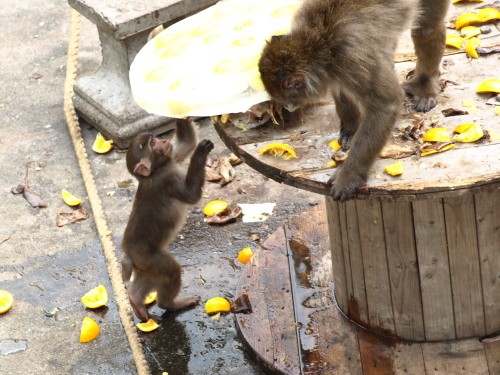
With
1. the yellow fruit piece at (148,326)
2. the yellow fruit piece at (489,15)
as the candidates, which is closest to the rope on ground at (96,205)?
the yellow fruit piece at (148,326)

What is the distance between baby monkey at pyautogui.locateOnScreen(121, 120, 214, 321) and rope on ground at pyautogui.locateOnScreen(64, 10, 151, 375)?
0.64 ft

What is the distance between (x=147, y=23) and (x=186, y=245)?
74.0 inches

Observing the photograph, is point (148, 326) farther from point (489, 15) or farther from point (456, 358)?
point (489, 15)

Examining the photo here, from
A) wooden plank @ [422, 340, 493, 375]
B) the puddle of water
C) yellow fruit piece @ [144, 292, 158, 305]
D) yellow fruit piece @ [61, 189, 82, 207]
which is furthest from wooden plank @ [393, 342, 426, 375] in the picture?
yellow fruit piece @ [61, 189, 82, 207]

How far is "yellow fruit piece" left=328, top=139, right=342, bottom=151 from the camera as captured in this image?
190 inches

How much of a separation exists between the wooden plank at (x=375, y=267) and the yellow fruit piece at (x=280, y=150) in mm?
655

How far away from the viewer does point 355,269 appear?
561cm

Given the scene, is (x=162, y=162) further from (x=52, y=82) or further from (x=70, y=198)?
(x=52, y=82)

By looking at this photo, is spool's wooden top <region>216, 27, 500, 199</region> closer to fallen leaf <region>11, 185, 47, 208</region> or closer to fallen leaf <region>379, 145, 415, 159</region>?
fallen leaf <region>379, 145, 415, 159</region>

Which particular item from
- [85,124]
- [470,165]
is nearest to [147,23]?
[85,124]

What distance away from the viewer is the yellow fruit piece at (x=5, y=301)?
250 inches

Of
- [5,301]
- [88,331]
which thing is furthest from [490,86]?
[5,301]

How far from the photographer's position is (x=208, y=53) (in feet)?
16.8

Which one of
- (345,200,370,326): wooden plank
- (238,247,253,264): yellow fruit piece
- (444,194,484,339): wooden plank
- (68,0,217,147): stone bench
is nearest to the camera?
(444,194,484,339): wooden plank
